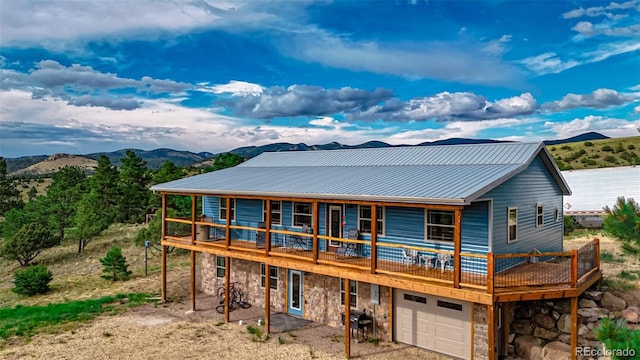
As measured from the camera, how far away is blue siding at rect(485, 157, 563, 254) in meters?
13.1

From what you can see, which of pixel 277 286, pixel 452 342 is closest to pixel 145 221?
pixel 277 286

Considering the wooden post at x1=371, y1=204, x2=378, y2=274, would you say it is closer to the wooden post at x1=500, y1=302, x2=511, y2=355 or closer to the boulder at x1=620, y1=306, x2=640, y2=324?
the wooden post at x1=500, y1=302, x2=511, y2=355

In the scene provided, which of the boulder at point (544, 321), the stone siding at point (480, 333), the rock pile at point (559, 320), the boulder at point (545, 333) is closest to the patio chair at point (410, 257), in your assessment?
the stone siding at point (480, 333)

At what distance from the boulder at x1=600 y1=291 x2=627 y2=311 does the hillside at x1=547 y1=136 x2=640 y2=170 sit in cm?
4236

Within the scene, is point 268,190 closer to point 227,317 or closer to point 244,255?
point 244,255

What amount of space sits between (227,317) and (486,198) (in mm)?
10580

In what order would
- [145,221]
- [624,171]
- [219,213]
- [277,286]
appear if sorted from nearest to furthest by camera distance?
1. [277,286]
2. [219,213]
3. [624,171]
4. [145,221]

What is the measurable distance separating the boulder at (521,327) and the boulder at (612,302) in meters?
2.34

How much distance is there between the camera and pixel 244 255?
16.7 meters

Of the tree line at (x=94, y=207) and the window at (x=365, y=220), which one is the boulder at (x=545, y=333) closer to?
the window at (x=365, y=220)

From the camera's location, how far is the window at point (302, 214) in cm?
1706

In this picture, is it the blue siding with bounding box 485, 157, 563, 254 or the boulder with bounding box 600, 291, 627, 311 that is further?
the boulder with bounding box 600, 291, 627, 311

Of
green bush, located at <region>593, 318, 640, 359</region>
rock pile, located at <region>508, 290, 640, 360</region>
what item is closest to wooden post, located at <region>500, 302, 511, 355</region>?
rock pile, located at <region>508, 290, 640, 360</region>

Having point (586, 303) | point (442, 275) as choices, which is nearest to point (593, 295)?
point (586, 303)
